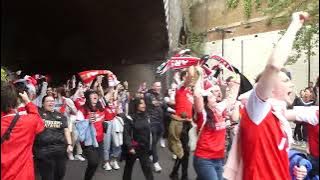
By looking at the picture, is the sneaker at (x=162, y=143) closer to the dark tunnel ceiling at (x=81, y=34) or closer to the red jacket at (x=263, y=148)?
the dark tunnel ceiling at (x=81, y=34)

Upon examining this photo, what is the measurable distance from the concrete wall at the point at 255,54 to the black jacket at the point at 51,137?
44.1 feet

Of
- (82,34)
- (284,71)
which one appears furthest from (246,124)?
(82,34)

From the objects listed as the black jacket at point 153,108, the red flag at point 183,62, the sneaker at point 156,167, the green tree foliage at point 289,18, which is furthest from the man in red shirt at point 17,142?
the green tree foliage at point 289,18

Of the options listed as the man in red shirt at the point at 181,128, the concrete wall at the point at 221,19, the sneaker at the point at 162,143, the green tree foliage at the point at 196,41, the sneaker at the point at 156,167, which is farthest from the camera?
the green tree foliage at the point at 196,41

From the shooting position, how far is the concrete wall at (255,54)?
64.0 ft

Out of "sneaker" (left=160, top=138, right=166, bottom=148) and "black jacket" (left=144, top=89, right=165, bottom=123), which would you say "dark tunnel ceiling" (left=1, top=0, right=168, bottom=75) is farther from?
"black jacket" (left=144, top=89, right=165, bottom=123)

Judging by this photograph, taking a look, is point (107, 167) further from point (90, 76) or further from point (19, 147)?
point (19, 147)

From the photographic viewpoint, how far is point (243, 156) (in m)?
3.50

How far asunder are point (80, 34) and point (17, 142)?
2011cm

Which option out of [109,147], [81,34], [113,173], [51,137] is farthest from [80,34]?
[51,137]

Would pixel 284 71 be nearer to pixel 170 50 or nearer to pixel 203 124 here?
pixel 203 124

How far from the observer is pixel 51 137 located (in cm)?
697

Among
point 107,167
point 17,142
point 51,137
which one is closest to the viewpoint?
point 17,142

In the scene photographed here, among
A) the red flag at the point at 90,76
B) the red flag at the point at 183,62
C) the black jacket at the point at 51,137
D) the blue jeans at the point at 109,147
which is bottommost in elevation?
the blue jeans at the point at 109,147
